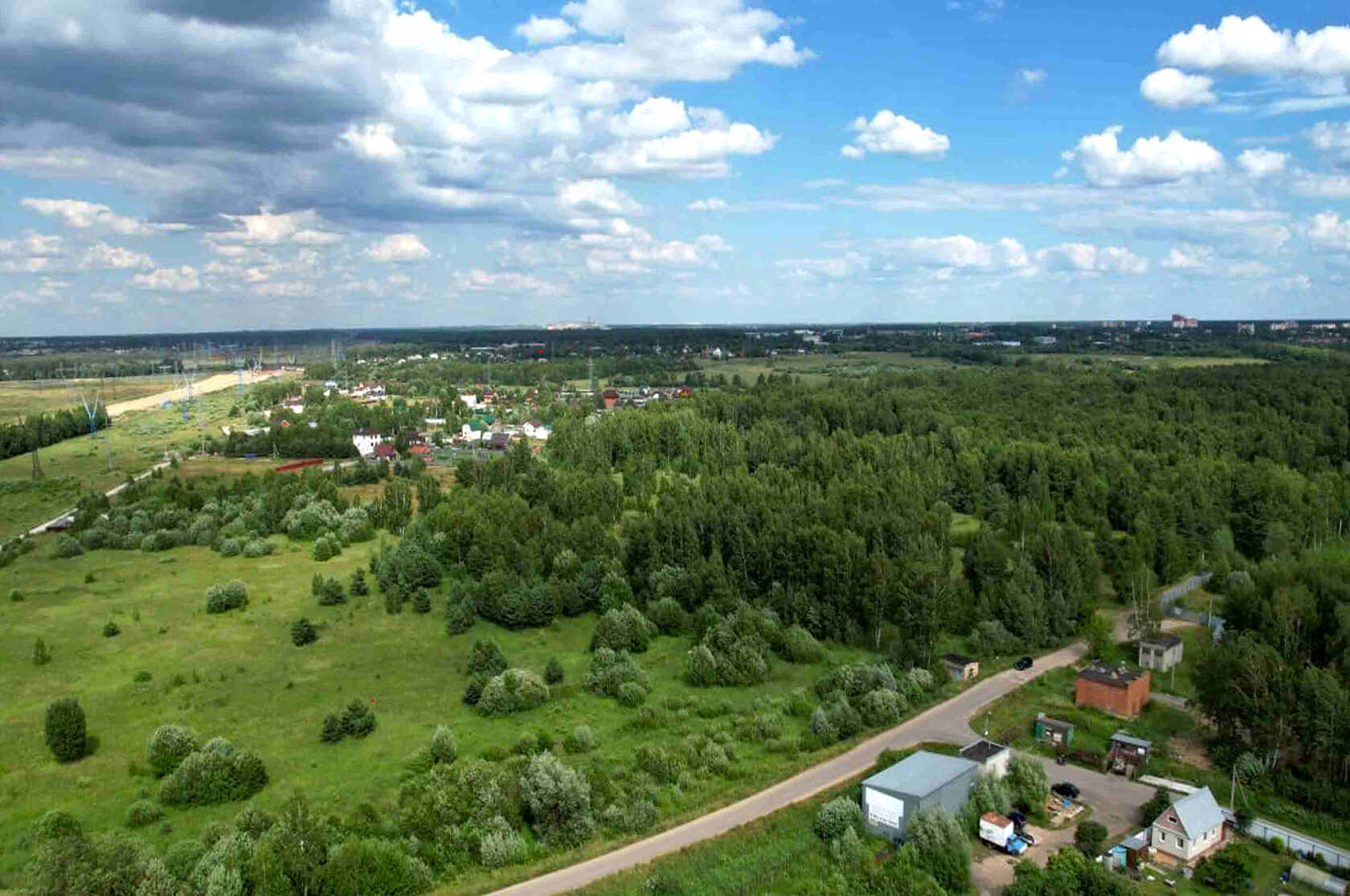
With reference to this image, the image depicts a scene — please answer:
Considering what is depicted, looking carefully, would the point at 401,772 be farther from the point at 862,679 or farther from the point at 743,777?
the point at 862,679

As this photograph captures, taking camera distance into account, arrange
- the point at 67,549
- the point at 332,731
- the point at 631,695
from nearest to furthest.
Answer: the point at 332,731, the point at 631,695, the point at 67,549

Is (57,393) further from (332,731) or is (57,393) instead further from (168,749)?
(332,731)

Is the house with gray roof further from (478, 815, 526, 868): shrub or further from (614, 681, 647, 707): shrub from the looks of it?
(614, 681, 647, 707): shrub

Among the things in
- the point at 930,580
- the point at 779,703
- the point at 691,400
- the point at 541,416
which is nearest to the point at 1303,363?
the point at 691,400

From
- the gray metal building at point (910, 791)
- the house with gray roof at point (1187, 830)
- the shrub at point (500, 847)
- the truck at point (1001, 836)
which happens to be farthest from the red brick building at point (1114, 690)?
the shrub at point (500, 847)

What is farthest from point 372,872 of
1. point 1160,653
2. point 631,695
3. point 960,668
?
point 1160,653
